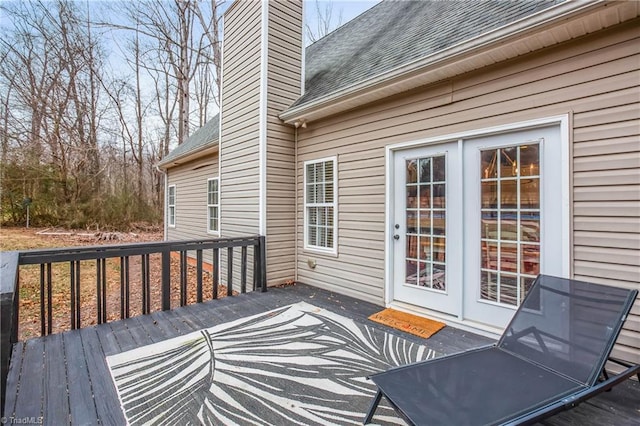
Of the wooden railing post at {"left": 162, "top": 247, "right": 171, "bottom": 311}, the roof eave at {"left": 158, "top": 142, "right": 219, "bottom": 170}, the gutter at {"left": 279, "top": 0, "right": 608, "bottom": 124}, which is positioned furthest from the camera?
the roof eave at {"left": 158, "top": 142, "right": 219, "bottom": 170}

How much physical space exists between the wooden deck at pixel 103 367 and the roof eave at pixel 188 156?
13.8ft

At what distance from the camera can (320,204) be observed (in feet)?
15.7

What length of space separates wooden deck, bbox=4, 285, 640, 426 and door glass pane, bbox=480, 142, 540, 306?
1.98ft

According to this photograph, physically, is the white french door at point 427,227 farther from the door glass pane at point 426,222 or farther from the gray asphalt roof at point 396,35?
the gray asphalt roof at point 396,35

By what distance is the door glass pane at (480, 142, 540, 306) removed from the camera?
2781 mm

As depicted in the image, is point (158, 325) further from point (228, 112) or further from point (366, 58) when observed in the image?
point (366, 58)

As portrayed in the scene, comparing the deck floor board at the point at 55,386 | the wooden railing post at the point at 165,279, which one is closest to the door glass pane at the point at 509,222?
the deck floor board at the point at 55,386

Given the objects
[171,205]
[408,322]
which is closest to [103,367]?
[408,322]

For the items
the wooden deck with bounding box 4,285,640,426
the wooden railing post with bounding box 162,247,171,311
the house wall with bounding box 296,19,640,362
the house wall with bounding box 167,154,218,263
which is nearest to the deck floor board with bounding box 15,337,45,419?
the wooden deck with bounding box 4,285,640,426

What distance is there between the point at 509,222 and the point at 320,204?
262 cm

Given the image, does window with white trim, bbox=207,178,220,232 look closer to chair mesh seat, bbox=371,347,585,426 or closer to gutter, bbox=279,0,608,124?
gutter, bbox=279,0,608,124

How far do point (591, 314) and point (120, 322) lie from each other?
4.31m

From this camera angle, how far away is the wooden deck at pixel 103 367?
6.07ft

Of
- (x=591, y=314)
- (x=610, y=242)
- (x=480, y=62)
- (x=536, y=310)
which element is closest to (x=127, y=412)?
(x=536, y=310)
